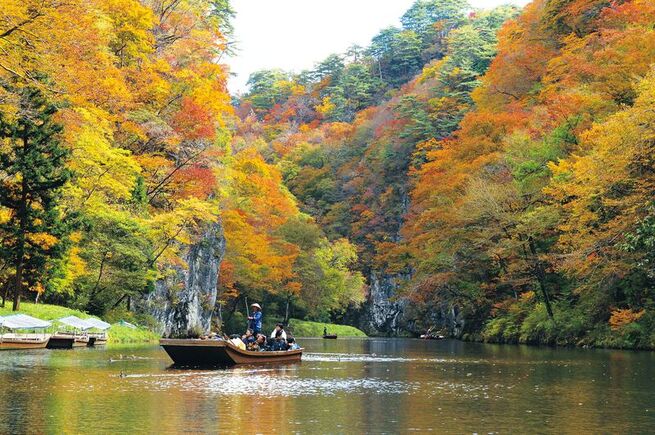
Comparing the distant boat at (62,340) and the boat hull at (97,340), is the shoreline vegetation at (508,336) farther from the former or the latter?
the distant boat at (62,340)

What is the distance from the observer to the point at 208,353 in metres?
25.3

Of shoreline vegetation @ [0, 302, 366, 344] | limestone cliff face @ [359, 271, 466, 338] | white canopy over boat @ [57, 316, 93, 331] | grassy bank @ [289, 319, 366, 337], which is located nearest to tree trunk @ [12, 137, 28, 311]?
shoreline vegetation @ [0, 302, 366, 344]

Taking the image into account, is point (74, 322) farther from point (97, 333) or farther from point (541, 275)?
point (541, 275)

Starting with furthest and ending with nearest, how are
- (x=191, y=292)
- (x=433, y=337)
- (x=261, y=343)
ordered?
(x=433, y=337), (x=191, y=292), (x=261, y=343)

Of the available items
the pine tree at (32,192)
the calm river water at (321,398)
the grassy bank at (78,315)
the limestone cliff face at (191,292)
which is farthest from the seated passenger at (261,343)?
the limestone cliff face at (191,292)

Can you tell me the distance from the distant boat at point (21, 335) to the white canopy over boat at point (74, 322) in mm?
1980

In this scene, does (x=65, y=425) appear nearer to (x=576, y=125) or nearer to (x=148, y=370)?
(x=148, y=370)

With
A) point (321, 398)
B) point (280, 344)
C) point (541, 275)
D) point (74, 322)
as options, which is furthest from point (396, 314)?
point (321, 398)

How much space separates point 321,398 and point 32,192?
Result: 2181 cm

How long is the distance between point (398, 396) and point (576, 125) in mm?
32567

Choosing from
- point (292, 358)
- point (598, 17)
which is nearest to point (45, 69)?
point (292, 358)

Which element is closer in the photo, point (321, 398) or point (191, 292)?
point (321, 398)

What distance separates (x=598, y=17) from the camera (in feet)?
196

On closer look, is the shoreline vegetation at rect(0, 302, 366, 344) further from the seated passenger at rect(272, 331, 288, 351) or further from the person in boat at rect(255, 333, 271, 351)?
the seated passenger at rect(272, 331, 288, 351)
